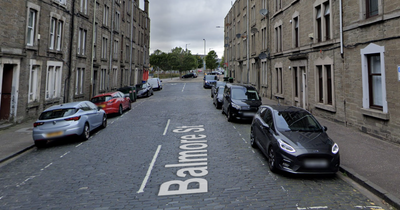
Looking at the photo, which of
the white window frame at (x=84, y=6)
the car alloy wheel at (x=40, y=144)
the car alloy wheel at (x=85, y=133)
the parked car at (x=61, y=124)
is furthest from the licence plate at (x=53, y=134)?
the white window frame at (x=84, y=6)

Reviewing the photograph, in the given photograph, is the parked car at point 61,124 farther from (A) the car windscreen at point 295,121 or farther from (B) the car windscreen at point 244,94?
(B) the car windscreen at point 244,94

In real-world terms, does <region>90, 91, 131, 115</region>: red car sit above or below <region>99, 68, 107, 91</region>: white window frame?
below

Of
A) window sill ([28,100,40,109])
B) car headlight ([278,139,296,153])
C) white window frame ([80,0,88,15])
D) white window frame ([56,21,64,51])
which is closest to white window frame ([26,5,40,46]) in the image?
white window frame ([56,21,64,51])

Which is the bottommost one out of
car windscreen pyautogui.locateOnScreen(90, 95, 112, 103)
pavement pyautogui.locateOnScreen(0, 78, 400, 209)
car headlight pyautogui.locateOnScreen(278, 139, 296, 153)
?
pavement pyautogui.locateOnScreen(0, 78, 400, 209)

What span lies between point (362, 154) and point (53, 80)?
56.8ft

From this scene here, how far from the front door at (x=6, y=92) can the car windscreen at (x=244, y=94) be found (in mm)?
11553

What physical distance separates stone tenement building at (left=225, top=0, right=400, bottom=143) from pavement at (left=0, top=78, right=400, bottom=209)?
76 cm

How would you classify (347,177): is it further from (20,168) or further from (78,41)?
(78,41)

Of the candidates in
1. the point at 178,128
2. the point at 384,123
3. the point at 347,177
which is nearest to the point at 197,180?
the point at 347,177

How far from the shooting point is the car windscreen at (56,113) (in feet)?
31.2

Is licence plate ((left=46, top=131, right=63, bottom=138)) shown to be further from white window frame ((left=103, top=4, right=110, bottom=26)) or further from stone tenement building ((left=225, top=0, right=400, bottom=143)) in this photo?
white window frame ((left=103, top=4, right=110, bottom=26))

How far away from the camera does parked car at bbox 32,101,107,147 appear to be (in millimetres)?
9148

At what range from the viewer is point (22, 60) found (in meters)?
13.2

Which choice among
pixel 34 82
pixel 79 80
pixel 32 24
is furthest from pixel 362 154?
pixel 79 80
